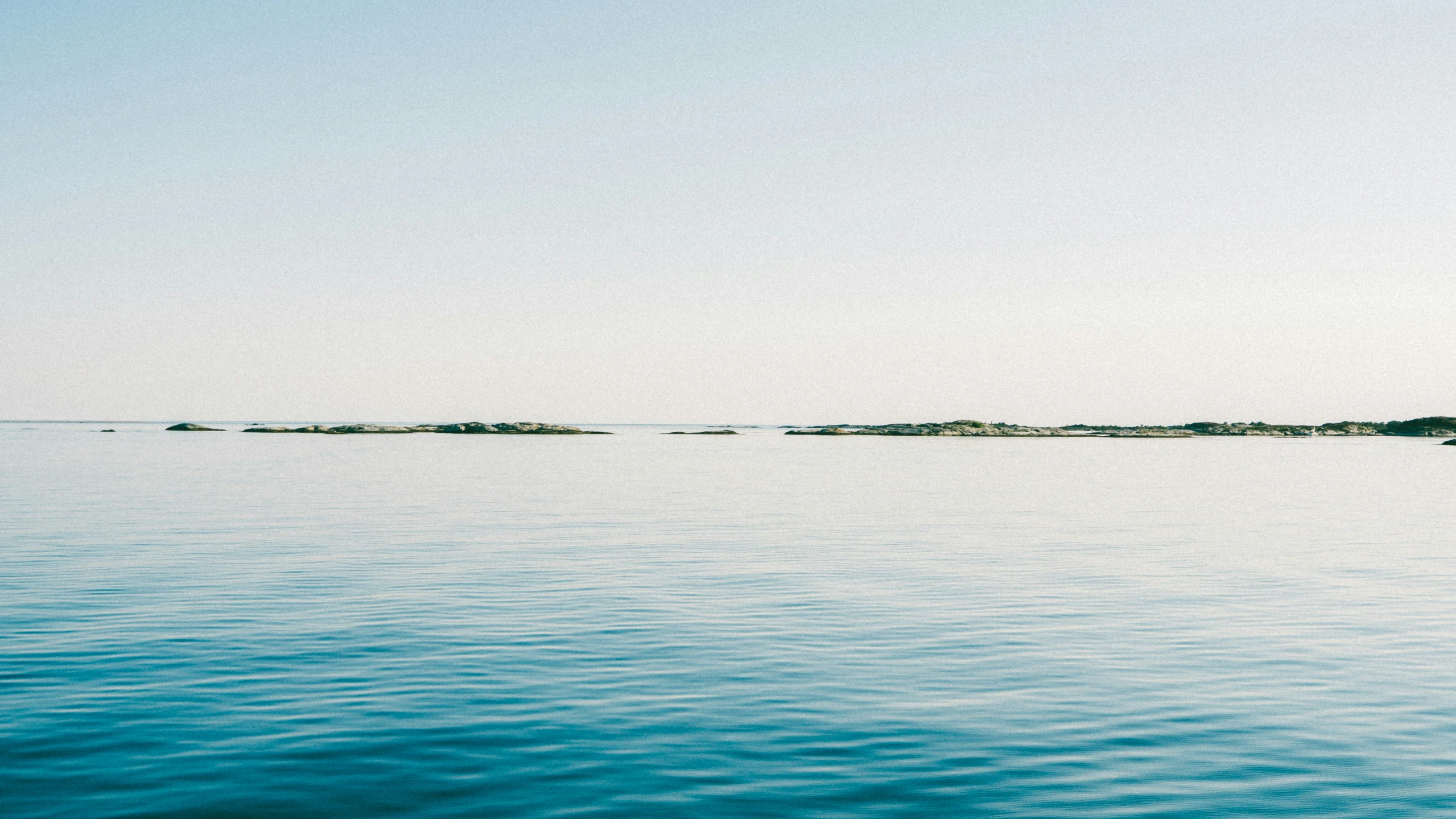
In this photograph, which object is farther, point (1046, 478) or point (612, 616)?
point (1046, 478)

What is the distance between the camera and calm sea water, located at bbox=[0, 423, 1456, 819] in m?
11.3

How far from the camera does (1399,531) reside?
38.9m

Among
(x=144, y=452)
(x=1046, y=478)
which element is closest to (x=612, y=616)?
(x=1046, y=478)

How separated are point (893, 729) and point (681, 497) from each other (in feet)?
132

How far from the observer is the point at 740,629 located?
786 inches

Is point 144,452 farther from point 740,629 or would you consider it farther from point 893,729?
point 893,729

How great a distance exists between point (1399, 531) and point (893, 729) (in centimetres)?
3340

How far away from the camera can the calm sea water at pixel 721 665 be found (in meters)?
11.3

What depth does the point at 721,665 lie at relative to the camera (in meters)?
16.9

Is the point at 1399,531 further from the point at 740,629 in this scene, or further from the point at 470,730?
the point at 470,730

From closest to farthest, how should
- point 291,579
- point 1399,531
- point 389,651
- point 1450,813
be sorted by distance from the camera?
1. point 1450,813
2. point 389,651
3. point 291,579
4. point 1399,531

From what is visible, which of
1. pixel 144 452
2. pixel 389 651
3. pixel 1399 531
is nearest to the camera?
pixel 389 651

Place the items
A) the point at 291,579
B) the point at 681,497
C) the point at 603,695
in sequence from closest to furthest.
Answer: the point at 603,695
the point at 291,579
the point at 681,497

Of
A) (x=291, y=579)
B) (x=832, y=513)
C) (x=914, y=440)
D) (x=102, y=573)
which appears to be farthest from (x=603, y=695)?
(x=914, y=440)
